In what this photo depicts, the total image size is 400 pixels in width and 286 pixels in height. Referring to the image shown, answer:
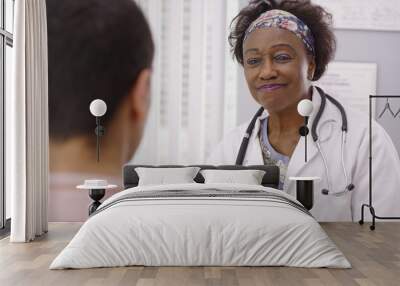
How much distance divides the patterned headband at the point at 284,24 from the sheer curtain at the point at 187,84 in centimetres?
37

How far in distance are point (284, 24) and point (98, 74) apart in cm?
212

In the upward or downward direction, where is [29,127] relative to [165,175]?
upward

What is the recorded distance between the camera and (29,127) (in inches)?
197

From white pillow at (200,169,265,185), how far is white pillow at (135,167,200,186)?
21 centimetres

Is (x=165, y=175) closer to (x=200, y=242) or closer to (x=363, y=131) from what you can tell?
(x=200, y=242)

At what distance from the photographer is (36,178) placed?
17.0 feet

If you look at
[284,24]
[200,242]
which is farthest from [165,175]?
[284,24]

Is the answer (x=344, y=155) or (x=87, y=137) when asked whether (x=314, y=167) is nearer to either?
(x=344, y=155)

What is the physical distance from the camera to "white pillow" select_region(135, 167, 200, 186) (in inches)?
219

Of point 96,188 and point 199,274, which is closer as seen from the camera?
point 199,274

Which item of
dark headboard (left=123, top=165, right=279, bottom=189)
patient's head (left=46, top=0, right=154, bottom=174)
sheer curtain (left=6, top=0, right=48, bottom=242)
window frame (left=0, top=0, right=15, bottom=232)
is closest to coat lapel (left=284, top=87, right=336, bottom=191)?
dark headboard (left=123, top=165, right=279, bottom=189)

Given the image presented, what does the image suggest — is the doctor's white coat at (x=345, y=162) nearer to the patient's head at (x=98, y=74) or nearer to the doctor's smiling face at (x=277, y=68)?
the doctor's smiling face at (x=277, y=68)

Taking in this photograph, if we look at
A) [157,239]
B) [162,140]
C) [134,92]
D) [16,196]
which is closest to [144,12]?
[134,92]

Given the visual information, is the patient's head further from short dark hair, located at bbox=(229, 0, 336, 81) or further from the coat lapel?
the coat lapel
